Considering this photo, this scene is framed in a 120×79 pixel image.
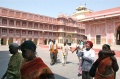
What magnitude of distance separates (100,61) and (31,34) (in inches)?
1468

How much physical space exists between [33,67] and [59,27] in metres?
43.4

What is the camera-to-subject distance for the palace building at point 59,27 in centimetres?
2111

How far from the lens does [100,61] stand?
315cm

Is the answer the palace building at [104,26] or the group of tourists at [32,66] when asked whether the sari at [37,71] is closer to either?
the group of tourists at [32,66]

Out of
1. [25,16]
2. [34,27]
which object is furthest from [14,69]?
[34,27]

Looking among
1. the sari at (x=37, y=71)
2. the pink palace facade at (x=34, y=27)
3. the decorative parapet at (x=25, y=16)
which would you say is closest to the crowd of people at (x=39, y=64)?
the sari at (x=37, y=71)

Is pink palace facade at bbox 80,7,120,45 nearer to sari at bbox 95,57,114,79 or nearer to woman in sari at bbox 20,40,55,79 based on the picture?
sari at bbox 95,57,114,79

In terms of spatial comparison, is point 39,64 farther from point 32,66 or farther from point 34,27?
point 34,27

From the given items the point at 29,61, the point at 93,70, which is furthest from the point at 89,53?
the point at 29,61

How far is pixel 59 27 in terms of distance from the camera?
45.3 m

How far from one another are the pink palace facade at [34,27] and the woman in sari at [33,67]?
26.4m

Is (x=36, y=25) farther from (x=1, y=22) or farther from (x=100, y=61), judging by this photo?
(x=100, y=61)

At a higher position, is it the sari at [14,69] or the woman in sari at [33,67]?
the woman in sari at [33,67]

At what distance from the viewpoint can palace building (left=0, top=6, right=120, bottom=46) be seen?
21.1m
